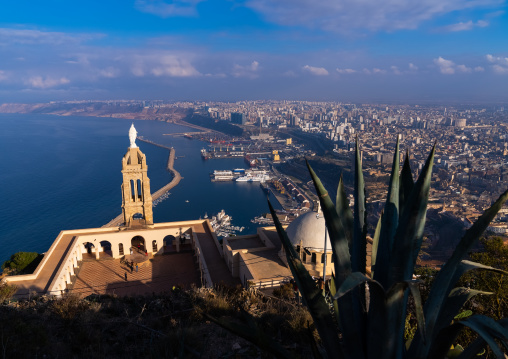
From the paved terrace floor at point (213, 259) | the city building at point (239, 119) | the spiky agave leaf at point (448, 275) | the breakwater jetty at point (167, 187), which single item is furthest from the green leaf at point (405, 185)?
the city building at point (239, 119)

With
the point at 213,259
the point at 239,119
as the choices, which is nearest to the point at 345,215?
the point at 213,259

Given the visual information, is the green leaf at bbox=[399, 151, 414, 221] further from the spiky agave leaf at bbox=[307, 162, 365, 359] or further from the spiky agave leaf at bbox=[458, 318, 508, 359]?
the spiky agave leaf at bbox=[458, 318, 508, 359]

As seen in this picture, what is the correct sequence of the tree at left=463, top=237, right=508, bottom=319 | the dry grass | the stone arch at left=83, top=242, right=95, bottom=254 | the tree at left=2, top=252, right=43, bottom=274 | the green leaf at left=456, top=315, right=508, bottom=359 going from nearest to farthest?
the green leaf at left=456, top=315, right=508, bottom=359 → the dry grass → the tree at left=463, top=237, right=508, bottom=319 → the tree at left=2, top=252, right=43, bottom=274 → the stone arch at left=83, top=242, right=95, bottom=254

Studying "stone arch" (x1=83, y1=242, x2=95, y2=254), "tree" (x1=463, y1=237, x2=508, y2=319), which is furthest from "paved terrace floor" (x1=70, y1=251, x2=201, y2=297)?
"tree" (x1=463, y1=237, x2=508, y2=319)

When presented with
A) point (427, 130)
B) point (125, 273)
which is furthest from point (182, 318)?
point (427, 130)

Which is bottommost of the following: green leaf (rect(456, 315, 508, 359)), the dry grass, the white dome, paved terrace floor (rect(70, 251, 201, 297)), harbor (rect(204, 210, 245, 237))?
harbor (rect(204, 210, 245, 237))

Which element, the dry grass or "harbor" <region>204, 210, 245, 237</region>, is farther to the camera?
"harbor" <region>204, 210, 245, 237</region>

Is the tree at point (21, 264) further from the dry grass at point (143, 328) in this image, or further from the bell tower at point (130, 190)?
the dry grass at point (143, 328)

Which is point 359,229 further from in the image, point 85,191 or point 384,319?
point 85,191
